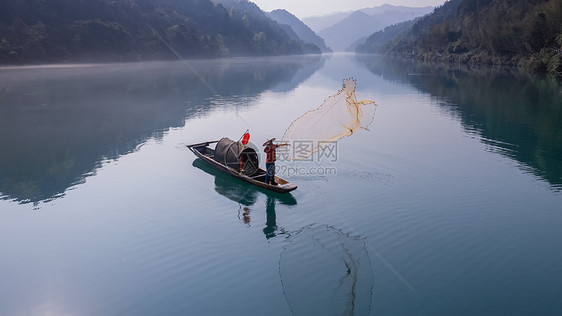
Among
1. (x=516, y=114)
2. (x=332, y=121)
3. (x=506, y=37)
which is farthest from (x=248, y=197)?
(x=506, y=37)

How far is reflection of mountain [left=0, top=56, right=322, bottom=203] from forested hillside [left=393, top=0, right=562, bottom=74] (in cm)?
6128

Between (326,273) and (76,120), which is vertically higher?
(76,120)

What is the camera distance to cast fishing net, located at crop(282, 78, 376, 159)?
16359mm

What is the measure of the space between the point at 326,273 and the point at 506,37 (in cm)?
11433

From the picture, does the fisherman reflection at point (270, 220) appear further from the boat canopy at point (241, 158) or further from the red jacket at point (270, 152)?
the boat canopy at point (241, 158)

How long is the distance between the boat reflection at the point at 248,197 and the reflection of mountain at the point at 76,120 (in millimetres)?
9030

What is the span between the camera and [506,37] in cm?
10350

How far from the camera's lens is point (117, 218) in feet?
59.0

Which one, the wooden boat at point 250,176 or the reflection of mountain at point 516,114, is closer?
the wooden boat at point 250,176

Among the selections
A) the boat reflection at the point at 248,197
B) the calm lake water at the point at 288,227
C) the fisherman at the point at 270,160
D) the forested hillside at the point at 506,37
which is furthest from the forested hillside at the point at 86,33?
the fisherman at the point at 270,160

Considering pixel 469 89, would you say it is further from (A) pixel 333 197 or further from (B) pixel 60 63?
(B) pixel 60 63

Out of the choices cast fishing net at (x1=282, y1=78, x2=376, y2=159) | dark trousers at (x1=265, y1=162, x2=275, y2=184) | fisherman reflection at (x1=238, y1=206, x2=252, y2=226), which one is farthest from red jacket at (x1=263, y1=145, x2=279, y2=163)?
fisherman reflection at (x1=238, y1=206, x2=252, y2=226)

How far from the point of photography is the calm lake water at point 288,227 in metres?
12.3

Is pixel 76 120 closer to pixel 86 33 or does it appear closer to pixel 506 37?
pixel 506 37
